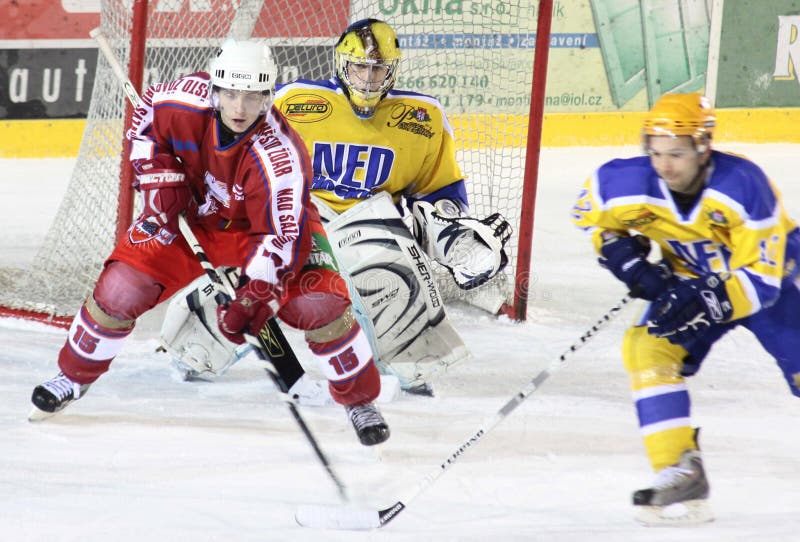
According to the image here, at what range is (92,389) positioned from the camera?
120 inches

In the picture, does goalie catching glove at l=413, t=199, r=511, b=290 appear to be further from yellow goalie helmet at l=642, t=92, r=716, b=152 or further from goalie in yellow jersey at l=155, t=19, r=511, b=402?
yellow goalie helmet at l=642, t=92, r=716, b=152

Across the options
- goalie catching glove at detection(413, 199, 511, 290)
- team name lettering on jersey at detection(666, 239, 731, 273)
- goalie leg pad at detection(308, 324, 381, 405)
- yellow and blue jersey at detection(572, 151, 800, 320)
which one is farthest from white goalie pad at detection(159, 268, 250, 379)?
team name lettering on jersey at detection(666, 239, 731, 273)

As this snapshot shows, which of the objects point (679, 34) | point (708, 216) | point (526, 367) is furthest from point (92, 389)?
point (679, 34)

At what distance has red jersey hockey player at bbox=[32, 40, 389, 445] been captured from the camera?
2.54 m

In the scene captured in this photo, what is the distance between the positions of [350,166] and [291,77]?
90.9 inches

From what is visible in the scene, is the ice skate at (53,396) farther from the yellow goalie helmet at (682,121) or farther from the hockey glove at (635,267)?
the yellow goalie helmet at (682,121)

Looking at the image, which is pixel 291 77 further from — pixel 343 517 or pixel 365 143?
pixel 343 517

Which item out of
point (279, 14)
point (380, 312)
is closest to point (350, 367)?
point (380, 312)

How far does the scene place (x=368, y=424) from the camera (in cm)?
261

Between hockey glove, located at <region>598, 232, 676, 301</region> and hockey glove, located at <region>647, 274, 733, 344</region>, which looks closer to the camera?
hockey glove, located at <region>647, 274, 733, 344</region>

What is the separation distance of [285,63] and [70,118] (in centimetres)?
157

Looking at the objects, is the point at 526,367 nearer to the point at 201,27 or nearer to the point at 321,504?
the point at 321,504

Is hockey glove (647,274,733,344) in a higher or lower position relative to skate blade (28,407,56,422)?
higher

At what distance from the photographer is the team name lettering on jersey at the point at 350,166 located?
3.28 m
